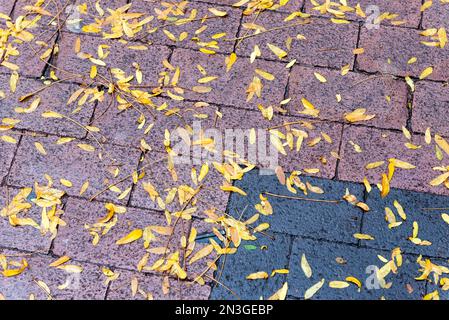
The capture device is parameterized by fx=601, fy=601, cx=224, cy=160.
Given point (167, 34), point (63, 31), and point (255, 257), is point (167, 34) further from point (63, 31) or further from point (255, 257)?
point (255, 257)

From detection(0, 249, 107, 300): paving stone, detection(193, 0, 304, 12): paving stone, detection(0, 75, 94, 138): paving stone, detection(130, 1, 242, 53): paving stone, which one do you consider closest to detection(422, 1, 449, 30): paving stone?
detection(193, 0, 304, 12): paving stone

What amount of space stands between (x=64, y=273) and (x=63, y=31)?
1.41 metres

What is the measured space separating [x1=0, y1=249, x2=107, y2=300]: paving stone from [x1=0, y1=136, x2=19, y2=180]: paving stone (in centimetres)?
46

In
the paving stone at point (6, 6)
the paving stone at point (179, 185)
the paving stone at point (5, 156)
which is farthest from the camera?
the paving stone at point (6, 6)

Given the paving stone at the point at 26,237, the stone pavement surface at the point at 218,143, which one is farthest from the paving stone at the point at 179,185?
the paving stone at the point at 26,237

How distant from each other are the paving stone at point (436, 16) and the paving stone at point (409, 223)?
1043 mm

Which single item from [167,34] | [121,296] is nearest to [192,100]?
[167,34]

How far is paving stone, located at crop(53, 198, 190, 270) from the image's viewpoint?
2627mm

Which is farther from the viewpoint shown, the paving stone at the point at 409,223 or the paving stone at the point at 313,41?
the paving stone at the point at 313,41

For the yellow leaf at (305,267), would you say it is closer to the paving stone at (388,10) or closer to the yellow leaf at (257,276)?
the yellow leaf at (257,276)

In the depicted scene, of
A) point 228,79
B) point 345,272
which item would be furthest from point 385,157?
point 228,79

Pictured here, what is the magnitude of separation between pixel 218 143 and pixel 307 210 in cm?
54

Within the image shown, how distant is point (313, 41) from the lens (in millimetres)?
3209

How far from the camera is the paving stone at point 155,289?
2.54 m
